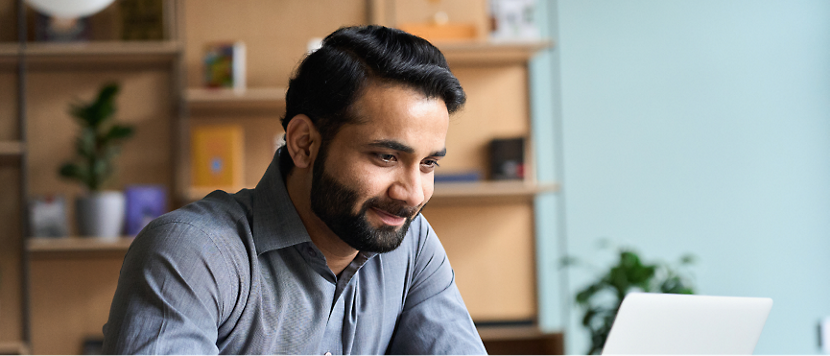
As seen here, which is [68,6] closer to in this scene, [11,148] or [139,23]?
[139,23]

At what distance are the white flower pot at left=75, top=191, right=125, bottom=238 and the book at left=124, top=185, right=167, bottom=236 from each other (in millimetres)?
45

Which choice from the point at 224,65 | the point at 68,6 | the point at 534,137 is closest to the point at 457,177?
the point at 534,137

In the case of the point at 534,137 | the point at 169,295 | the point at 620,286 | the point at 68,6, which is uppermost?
the point at 68,6

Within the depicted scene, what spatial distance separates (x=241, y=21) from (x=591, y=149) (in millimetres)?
1620

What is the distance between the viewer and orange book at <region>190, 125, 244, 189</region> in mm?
2613

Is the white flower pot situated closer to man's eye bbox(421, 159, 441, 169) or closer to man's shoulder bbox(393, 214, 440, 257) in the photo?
man's shoulder bbox(393, 214, 440, 257)

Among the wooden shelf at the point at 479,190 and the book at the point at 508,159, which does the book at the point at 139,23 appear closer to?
the wooden shelf at the point at 479,190

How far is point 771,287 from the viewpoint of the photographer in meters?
2.88

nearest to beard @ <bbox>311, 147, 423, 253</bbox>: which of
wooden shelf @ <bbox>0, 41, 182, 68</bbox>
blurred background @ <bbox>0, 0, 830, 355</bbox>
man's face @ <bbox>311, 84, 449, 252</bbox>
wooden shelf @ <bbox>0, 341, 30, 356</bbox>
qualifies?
man's face @ <bbox>311, 84, 449, 252</bbox>

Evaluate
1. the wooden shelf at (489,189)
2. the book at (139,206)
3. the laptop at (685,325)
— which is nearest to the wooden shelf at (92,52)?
the book at (139,206)

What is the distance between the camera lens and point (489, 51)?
2670 mm

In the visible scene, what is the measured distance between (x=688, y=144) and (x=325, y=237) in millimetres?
2238

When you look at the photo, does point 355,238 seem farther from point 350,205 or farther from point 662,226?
point 662,226

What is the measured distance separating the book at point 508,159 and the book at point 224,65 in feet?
3.57
